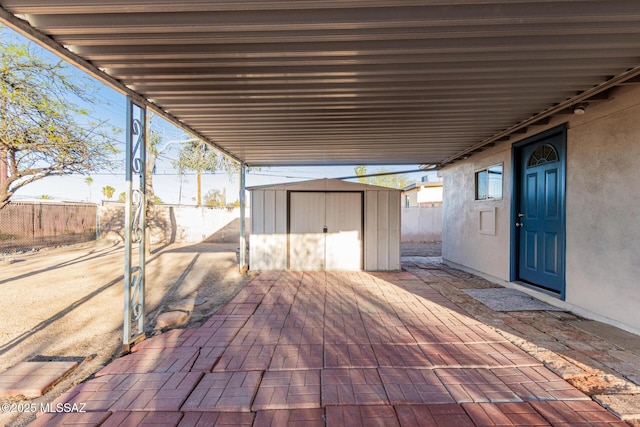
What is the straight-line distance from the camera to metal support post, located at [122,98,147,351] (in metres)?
2.92

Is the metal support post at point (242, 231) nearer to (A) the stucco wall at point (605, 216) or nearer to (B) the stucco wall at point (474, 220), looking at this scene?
(B) the stucco wall at point (474, 220)

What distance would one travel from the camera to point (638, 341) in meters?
2.89

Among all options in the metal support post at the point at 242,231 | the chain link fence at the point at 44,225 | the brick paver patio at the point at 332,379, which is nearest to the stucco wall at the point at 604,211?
the brick paver patio at the point at 332,379

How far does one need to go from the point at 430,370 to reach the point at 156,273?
6.50 m

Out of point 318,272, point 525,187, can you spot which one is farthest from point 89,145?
point 525,187

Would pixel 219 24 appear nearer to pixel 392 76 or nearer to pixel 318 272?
pixel 392 76

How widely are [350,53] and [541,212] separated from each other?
405 centimetres

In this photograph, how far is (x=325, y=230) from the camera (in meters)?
7.11

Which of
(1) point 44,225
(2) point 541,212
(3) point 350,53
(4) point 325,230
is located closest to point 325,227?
(4) point 325,230

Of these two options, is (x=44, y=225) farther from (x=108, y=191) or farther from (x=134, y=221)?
(x=108, y=191)

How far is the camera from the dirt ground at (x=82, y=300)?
2883 mm

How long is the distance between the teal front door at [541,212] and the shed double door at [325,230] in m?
3.32

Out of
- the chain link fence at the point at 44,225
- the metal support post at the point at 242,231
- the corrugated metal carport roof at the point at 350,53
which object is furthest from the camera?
the chain link fence at the point at 44,225

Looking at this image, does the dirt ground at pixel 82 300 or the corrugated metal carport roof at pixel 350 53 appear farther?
the dirt ground at pixel 82 300
